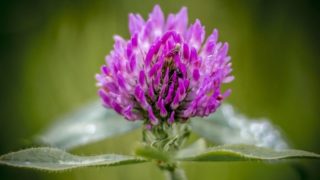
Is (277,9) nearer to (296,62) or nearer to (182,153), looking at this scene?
(296,62)

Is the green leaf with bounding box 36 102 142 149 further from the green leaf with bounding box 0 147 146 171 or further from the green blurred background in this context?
the green leaf with bounding box 0 147 146 171

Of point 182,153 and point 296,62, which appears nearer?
point 182,153

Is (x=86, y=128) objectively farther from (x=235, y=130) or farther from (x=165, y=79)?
(x=165, y=79)

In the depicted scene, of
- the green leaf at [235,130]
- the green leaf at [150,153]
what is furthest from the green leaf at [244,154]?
the green leaf at [235,130]

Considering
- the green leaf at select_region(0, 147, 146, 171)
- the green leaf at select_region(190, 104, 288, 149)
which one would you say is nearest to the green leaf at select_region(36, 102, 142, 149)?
the green leaf at select_region(190, 104, 288, 149)

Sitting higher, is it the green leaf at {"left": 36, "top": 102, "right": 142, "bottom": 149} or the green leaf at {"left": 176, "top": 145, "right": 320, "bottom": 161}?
the green leaf at {"left": 36, "top": 102, "right": 142, "bottom": 149}

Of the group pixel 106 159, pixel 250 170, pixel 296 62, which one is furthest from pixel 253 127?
pixel 296 62
